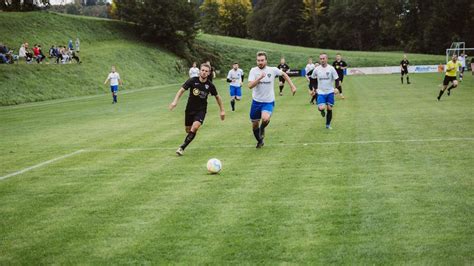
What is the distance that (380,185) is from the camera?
8953 mm

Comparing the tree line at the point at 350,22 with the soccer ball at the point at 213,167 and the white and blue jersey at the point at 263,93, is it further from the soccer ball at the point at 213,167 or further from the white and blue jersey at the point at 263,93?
the soccer ball at the point at 213,167

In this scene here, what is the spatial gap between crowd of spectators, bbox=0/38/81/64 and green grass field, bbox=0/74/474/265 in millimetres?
29237

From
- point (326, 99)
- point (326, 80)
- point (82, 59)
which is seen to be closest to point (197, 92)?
point (326, 99)

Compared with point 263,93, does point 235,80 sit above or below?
below

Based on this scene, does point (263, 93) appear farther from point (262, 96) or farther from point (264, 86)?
point (264, 86)

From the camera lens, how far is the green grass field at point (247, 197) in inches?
240

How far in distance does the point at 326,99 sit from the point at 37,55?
34.7 m

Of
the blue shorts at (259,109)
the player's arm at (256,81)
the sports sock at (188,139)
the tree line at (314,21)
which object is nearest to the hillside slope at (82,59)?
the tree line at (314,21)

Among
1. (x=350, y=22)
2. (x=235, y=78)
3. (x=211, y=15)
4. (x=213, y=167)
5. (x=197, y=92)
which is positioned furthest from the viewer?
(x=211, y=15)

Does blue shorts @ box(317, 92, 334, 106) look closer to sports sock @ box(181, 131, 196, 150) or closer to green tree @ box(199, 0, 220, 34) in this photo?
sports sock @ box(181, 131, 196, 150)

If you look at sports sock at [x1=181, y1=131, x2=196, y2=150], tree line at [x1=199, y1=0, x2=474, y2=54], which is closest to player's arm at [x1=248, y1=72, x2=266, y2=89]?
sports sock at [x1=181, y1=131, x2=196, y2=150]

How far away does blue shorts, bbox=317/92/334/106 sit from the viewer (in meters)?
Result: 17.2

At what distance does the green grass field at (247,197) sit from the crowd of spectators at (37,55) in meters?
29.2

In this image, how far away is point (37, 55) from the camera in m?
45.7
